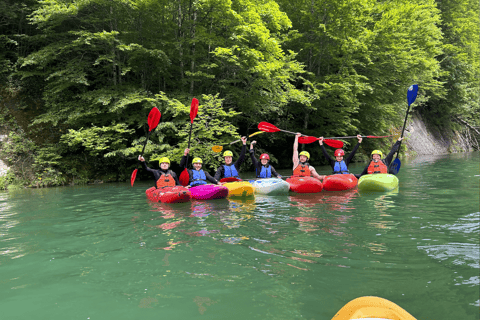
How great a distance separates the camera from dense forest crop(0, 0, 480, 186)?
10648 millimetres

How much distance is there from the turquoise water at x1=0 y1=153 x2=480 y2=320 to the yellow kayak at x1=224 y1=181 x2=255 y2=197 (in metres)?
1.38

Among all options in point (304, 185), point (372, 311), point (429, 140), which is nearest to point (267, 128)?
point (304, 185)

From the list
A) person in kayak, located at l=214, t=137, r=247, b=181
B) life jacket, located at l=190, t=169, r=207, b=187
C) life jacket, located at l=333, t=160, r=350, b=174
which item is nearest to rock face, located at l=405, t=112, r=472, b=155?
life jacket, located at l=333, t=160, r=350, b=174

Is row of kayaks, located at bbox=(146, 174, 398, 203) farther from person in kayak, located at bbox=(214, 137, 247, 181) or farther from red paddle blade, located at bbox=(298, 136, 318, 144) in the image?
red paddle blade, located at bbox=(298, 136, 318, 144)

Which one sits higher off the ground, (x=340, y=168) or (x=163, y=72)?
(x=163, y=72)

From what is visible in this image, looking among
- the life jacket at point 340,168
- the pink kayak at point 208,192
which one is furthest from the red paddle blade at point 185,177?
the life jacket at point 340,168

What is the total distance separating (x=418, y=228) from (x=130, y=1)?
1024 centimetres

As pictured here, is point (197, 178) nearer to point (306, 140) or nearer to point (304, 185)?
point (304, 185)

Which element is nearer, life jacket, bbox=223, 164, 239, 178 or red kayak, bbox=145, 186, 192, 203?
red kayak, bbox=145, 186, 192, 203

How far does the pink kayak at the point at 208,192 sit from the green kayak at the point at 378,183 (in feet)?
10.7

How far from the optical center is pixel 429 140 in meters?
26.1

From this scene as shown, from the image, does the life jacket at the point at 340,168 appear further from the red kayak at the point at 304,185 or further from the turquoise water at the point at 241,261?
the turquoise water at the point at 241,261

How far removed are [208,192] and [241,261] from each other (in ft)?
12.5

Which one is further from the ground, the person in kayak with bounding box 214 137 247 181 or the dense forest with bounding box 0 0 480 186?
the dense forest with bounding box 0 0 480 186
